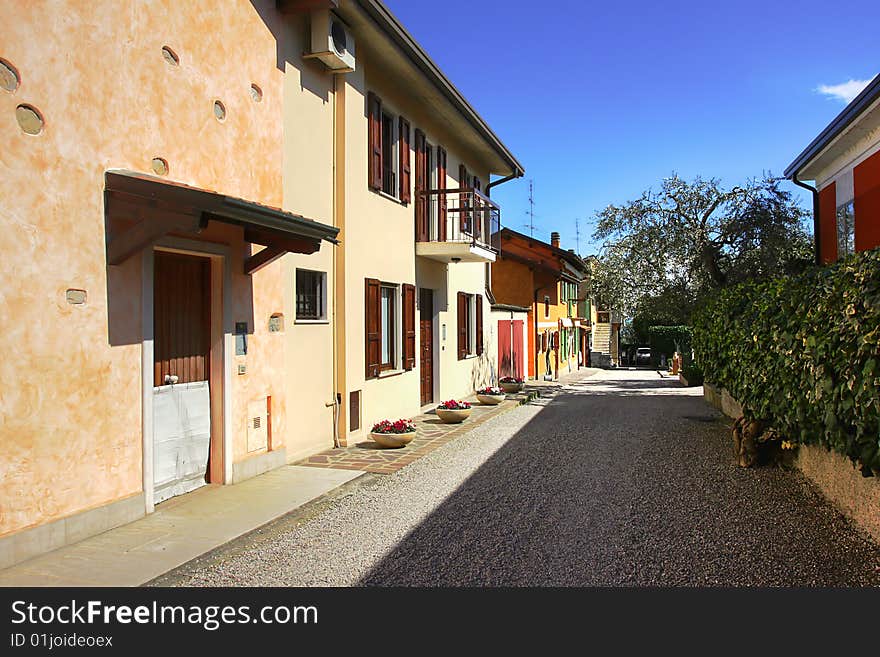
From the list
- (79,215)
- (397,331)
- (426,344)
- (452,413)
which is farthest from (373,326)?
(79,215)

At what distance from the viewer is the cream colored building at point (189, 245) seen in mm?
4434

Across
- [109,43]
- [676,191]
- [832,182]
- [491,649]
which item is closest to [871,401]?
[491,649]

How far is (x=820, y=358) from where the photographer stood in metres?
5.15

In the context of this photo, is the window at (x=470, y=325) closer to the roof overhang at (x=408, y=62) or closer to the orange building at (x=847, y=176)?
the roof overhang at (x=408, y=62)

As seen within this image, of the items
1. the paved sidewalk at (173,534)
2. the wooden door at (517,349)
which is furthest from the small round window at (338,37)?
the wooden door at (517,349)

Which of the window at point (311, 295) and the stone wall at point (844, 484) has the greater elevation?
the window at point (311, 295)

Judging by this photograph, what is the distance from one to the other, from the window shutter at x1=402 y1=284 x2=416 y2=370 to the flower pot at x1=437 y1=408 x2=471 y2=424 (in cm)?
98

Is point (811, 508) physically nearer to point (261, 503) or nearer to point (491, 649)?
point (491, 649)

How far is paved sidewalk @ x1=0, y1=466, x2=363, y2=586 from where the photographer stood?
4.20m

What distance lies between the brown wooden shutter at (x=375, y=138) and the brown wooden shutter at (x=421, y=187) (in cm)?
183

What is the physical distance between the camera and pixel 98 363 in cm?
489

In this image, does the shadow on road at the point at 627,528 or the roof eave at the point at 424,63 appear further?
the roof eave at the point at 424,63

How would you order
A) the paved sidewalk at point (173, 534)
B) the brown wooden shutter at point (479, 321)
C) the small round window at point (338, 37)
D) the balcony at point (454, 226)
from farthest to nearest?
the brown wooden shutter at point (479, 321) → the balcony at point (454, 226) → the small round window at point (338, 37) → the paved sidewalk at point (173, 534)

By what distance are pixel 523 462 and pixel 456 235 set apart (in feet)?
22.4
